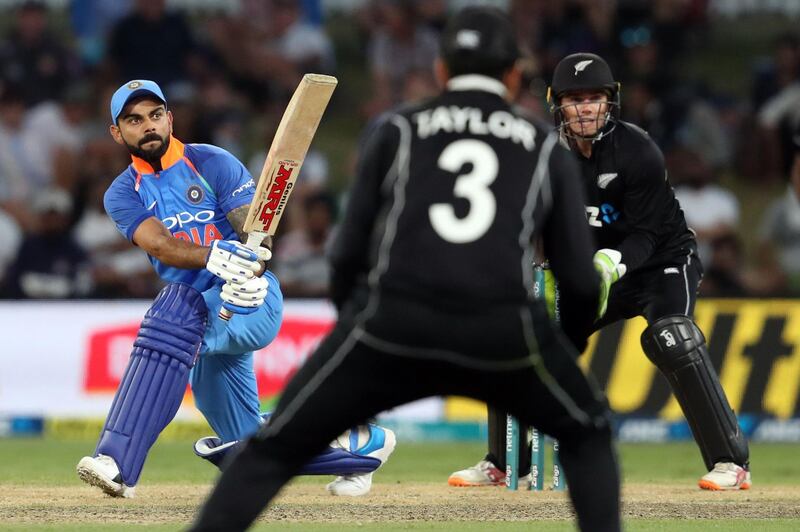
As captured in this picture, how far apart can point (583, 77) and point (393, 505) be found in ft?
6.31

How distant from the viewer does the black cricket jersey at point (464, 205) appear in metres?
3.33

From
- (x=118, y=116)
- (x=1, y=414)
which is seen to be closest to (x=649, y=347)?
(x=118, y=116)

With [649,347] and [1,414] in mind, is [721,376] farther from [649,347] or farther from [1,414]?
[1,414]

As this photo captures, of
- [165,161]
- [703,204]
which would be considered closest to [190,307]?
[165,161]

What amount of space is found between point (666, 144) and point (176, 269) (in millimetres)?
6450

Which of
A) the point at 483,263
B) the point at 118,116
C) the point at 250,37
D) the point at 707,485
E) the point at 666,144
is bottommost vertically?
the point at 707,485

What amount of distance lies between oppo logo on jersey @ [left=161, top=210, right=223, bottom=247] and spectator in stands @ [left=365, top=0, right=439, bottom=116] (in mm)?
6190

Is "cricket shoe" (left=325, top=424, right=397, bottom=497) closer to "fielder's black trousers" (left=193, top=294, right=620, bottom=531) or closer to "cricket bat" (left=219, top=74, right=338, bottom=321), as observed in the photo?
"cricket bat" (left=219, top=74, right=338, bottom=321)

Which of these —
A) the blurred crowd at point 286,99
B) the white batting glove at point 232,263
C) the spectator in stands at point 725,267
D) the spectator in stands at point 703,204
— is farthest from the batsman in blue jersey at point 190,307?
the spectator in stands at point 703,204

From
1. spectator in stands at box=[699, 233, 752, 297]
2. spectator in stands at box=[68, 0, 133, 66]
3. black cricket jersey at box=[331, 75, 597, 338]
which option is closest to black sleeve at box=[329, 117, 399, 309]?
black cricket jersey at box=[331, 75, 597, 338]

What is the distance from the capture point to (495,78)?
352 centimetres

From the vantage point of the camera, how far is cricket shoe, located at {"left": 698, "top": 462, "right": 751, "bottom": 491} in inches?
239

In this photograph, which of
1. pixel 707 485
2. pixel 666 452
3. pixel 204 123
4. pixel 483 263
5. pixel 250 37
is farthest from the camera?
pixel 250 37

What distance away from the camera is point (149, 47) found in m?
11.8
